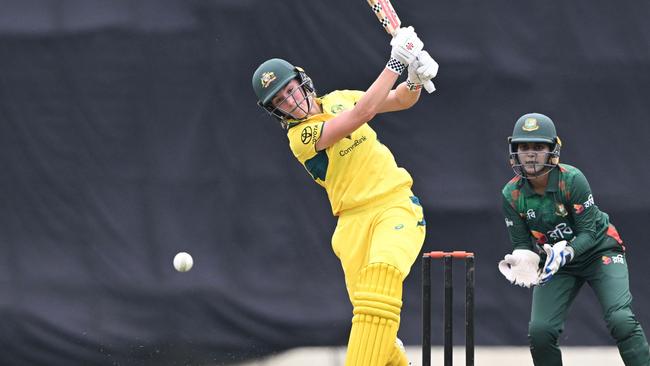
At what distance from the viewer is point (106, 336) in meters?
7.16

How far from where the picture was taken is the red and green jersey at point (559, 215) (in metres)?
5.46

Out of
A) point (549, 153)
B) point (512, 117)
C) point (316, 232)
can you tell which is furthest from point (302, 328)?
point (549, 153)

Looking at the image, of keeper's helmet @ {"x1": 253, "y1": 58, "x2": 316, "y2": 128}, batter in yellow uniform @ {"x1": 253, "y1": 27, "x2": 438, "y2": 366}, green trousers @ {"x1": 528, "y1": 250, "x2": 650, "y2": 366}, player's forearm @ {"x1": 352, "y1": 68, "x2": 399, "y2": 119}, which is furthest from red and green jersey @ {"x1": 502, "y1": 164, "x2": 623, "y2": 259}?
keeper's helmet @ {"x1": 253, "y1": 58, "x2": 316, "y2": 128}

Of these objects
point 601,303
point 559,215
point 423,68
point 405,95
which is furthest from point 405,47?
point 601,303

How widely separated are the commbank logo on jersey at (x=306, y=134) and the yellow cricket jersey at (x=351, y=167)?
1.2 inches

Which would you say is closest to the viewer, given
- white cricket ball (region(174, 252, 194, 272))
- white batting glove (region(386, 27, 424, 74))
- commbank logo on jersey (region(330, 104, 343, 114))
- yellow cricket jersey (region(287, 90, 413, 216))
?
white batting glove (region(386, 27, 424, 74))

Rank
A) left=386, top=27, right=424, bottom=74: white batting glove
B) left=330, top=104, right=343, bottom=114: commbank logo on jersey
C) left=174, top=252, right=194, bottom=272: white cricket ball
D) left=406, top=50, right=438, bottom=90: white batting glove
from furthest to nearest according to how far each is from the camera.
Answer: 1. left=174, top=252, right=194, bottom=272: white cricket ball
2. left=330, top=104, right=343, bottom=114: commbank logo on jersey
3. left=406, top=50, right=438, bottom=90: white batting glove
4. left=386, top=27, right=424, bottom=74: white batting glove

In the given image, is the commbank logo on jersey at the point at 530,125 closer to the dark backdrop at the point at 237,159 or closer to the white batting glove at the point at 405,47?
the white batting glove at the point at 405,47

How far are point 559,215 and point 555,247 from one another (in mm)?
204

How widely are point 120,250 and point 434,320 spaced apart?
6.37 ft

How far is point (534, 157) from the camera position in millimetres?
5469

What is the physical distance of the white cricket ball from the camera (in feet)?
22.9

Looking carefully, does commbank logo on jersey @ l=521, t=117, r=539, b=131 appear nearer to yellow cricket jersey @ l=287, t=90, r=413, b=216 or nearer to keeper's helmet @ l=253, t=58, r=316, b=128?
yellow cricket jersey @ l=287, t=90, r=413, b=216

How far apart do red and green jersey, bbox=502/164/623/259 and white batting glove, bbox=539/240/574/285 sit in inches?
2.3
